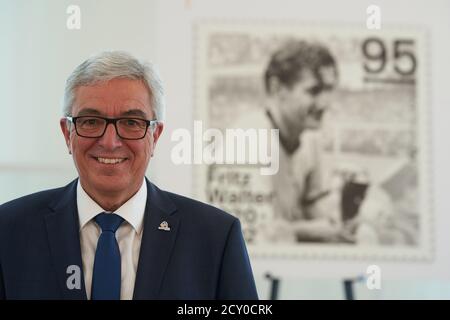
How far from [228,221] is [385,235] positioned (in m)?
1.85

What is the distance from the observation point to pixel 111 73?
45.6 inches

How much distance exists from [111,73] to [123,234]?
1.05 ft

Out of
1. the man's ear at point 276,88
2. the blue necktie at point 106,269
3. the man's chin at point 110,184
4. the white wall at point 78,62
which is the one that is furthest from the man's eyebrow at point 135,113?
the man's ear at point 276,88

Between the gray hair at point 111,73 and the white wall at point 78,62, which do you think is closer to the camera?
the gray hair at point 111,73

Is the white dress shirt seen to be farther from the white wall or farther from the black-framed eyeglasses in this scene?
the white wall

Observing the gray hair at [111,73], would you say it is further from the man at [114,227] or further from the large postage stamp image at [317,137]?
the large postage stamp image at [317,137]

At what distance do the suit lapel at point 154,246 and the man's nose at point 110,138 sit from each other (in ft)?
0.49

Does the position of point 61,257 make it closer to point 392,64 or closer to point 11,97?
point 11,97

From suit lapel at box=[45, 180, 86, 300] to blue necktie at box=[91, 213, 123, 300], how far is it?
28 millimetres

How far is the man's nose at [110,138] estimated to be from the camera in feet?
3.81

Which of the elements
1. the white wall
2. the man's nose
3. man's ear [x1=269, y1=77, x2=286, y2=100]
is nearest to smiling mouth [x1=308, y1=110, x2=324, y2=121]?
man's ear [x1=269, y1=77, x2=286, y2=100]

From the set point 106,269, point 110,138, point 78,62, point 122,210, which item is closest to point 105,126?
point 110,138

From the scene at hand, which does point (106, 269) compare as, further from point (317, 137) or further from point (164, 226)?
point (317, 137)
